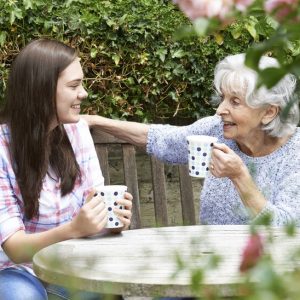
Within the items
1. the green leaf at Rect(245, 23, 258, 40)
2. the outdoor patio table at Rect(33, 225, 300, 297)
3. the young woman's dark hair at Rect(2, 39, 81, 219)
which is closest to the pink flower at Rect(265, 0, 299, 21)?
the outdoor patio table at Rect(33, 225, 300, 297)

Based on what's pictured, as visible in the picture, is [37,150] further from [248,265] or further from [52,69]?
[248,265]

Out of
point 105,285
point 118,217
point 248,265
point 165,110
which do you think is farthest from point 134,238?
point 248,265

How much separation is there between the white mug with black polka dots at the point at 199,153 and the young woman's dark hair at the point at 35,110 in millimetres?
470

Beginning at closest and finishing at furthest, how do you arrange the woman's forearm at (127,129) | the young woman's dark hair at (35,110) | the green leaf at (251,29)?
the young woman's dark hair at (35,110) → the woman's forearm at (127,129) → the green leaf at (251,29)

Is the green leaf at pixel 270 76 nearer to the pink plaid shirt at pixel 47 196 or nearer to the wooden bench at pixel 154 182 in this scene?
the pink plaid shirt at pixel 47 196

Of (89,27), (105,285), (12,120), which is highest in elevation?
(89,27)

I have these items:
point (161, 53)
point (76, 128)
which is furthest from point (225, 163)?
point (161, 53)

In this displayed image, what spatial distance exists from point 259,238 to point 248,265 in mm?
32

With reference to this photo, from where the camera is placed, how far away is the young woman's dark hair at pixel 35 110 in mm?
3234

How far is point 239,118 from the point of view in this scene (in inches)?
133

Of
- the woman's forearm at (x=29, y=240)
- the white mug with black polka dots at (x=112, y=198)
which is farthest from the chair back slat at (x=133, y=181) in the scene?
the white mug with black polka dots at (x=112, y=198)

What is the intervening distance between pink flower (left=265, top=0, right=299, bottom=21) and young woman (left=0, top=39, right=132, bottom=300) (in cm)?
219

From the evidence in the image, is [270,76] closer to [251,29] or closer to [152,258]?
[152,258]

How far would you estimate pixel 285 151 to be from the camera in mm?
3361
